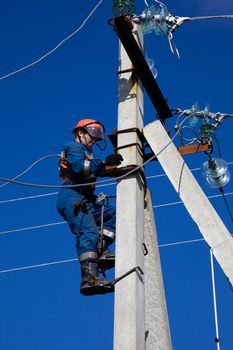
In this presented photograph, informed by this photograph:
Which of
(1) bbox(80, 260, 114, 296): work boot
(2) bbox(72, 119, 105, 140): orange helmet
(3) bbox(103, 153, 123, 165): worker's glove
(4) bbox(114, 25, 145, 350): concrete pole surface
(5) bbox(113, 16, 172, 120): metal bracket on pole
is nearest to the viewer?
(4) bbox(114, 25, 145, 350): concrete pole surface

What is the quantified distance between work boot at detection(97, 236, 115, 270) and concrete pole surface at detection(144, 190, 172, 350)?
274 mm

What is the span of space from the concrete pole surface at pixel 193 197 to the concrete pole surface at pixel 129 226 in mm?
157

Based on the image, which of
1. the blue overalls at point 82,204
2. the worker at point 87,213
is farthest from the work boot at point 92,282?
the blue overalls at point 82,204

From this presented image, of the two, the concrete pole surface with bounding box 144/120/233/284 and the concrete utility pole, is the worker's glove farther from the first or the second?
the concrete pole surface with bounding box 144/120/233/284

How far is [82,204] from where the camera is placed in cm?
553

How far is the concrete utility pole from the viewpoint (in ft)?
14.9

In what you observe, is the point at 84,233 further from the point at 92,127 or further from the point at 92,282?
the point at 92,127

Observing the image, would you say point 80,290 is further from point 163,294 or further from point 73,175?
point 73,175

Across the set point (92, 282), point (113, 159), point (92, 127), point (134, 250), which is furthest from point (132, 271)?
point (92, 127)

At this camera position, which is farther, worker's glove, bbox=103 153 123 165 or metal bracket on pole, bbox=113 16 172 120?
metal bracket on pole, bbox=113 16 172 120

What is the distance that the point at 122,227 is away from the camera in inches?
195

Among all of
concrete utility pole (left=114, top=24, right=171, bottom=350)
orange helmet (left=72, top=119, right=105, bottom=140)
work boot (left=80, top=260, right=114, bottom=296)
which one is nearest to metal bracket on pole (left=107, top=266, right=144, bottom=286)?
concrete utility pole (left=114, top=24, right=171, bottom=350)

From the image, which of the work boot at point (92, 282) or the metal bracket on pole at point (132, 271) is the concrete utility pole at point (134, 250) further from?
the work boot at point (92, 282)

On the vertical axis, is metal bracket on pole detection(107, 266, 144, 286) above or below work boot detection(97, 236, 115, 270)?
below
